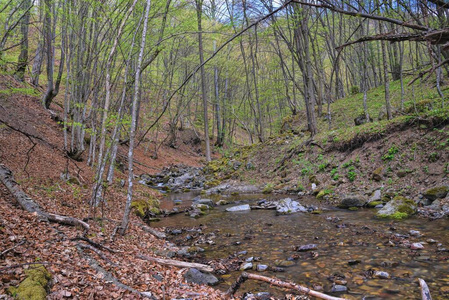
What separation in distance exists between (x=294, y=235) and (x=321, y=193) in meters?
4.49

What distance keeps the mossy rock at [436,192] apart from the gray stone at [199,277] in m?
6.35

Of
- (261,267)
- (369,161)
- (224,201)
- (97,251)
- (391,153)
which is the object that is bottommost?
(224,201)

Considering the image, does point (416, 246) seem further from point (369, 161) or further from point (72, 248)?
point (369, 161)

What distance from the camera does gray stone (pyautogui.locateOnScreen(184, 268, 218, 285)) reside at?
13.3ft

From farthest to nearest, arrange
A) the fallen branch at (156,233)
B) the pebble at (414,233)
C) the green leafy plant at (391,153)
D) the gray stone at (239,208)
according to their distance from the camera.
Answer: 1. the gray stone at (239,208)
2. the green leafy plant at (391,153)
3. the fallen branch at (156,233)
4. the pebble at (414,233)

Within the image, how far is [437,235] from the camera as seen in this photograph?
520 cm

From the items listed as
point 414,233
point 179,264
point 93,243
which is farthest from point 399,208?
point 93,243

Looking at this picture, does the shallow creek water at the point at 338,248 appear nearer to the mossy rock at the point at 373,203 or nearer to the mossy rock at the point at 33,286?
the mossy rock at the point at 373,203

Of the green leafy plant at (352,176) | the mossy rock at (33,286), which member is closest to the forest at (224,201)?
the mossy rock at (33,286)

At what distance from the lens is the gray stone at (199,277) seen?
13.3ft

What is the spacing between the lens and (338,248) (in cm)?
507

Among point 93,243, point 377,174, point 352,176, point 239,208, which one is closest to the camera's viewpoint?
point 93,243

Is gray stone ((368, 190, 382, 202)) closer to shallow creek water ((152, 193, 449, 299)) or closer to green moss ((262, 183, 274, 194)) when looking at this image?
shallow creek water ((152, 193, 449, 299))

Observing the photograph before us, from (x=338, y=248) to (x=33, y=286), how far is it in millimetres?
4692
